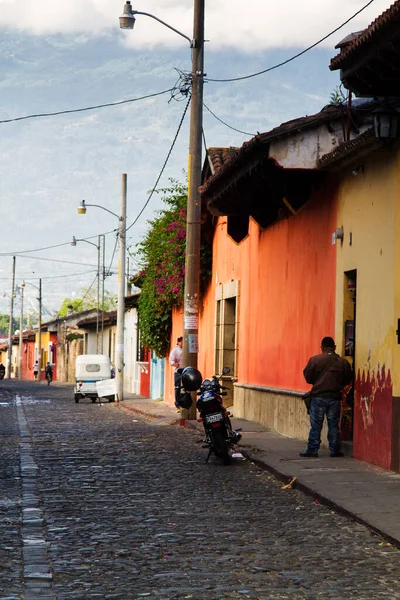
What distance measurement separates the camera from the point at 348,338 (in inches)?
608

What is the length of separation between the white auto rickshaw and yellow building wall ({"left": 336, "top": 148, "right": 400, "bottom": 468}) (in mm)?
23193

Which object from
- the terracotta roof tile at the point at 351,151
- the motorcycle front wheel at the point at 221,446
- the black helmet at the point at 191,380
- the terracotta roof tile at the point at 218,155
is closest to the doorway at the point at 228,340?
the terracotta roof tile at the point at 218,155

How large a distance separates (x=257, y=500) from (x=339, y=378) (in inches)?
159

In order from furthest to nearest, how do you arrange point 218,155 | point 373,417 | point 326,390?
point 218,155, point 326,390, point 373,417

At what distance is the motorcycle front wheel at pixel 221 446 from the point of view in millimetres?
13898

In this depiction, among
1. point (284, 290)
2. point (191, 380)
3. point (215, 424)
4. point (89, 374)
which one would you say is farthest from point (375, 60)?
point (89, 374)

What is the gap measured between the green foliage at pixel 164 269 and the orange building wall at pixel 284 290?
10.1 feet

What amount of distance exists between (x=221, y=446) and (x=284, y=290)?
589 centimetres

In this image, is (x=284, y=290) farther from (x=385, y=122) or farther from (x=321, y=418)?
(x=385, y=122)

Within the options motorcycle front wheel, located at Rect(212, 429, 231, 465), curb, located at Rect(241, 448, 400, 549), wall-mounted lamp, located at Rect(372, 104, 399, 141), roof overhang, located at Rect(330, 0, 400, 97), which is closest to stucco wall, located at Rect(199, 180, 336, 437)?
motorcycle front wheel, located at Rect(212, 429, 231, 465)

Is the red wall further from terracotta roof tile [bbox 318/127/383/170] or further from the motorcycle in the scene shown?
terracotta roof tile [bbox 318/127/383/170]

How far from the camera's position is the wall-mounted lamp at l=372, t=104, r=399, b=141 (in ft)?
39.9

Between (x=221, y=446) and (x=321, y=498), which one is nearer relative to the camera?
(x=321, y=498)

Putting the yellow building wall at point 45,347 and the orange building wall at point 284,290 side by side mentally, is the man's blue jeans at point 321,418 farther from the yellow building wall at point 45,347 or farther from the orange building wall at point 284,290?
the yellow building wall at point 45,347
